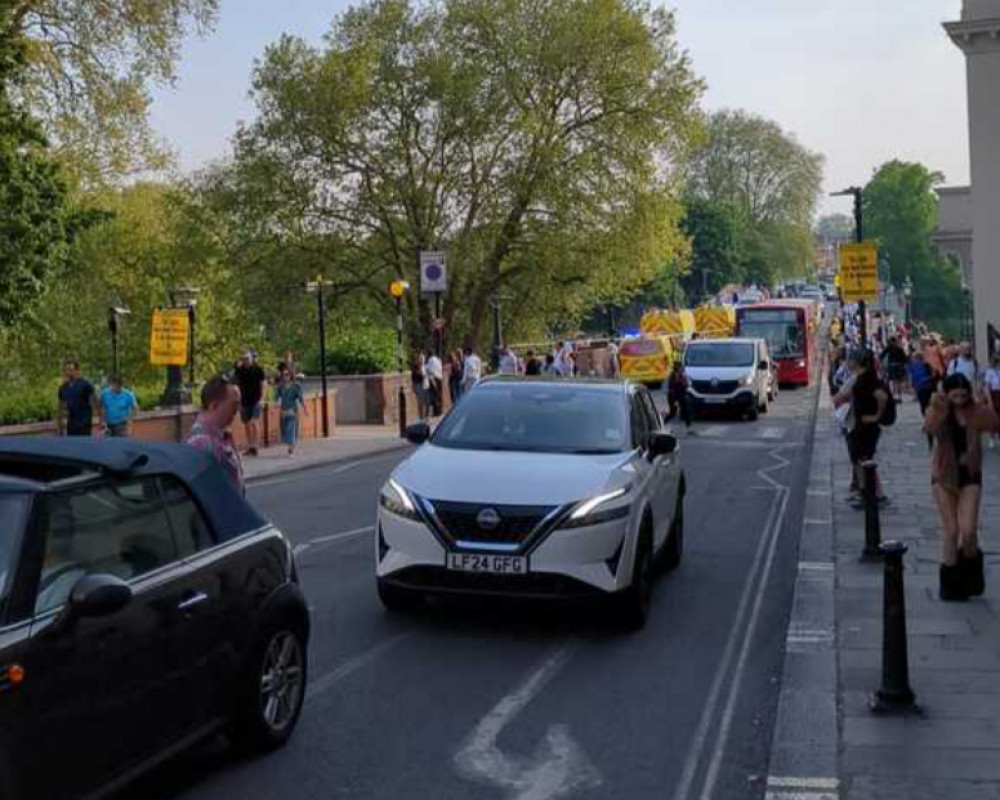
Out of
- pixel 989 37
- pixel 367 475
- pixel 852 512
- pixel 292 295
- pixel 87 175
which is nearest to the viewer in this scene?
pixel 852 512

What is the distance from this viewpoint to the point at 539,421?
10211 millimetres

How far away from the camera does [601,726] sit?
23.4 feet

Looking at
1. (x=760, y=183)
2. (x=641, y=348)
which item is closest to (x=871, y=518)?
(x=641, y=348)

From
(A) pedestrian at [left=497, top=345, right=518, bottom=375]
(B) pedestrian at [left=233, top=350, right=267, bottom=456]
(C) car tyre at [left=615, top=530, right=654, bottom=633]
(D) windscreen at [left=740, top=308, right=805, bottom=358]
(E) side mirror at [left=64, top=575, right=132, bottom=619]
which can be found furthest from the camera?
(D) windscreen at [left=740, top=308, right=805, bottom=358]

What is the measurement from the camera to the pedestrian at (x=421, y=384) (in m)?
34.4

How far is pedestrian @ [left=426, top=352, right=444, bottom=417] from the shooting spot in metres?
34.5

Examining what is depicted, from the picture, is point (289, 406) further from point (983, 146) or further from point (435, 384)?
point (983, 146)

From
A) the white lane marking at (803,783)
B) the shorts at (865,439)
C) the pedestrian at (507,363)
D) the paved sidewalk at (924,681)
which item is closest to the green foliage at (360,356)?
the pedestrian at (507,363)

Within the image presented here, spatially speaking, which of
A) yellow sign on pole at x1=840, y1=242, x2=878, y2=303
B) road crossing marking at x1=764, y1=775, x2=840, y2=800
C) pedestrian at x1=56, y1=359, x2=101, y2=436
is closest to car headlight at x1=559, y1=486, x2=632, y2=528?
road crossing marking at x1=764, y1=775, x2=840, y2=800

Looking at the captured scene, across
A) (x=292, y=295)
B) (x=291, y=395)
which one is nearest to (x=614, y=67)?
(x=292, y=295)

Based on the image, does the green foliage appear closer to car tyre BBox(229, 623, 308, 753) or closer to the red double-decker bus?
the red double-decker bus

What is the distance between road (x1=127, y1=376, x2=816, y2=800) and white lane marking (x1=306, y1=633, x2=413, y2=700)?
0.05 feet

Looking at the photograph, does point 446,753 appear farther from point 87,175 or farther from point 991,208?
point 87,175

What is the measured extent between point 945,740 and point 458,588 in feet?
10.9
